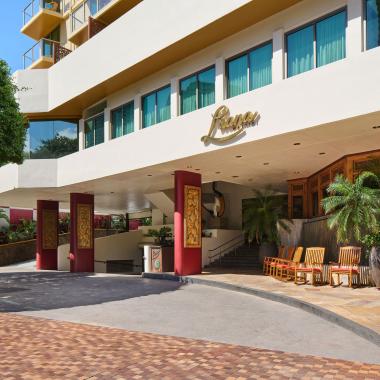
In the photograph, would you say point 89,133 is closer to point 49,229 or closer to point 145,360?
point 49,229

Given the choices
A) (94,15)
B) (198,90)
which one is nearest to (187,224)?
(198,90)

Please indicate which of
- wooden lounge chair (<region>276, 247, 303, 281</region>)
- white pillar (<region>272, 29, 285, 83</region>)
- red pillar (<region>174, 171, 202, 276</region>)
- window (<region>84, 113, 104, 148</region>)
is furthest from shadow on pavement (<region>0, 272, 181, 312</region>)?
window (<region>84, 113, 104, 148</region>)

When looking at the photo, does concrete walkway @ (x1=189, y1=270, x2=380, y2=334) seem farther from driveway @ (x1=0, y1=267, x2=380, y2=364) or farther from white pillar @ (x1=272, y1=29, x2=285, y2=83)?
white pillar @ (x1=272, y1=29, x2=285, y2=83)

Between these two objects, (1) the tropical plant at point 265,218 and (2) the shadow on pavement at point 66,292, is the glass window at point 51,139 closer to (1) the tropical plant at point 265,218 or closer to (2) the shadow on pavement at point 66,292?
(2) the shadow on pavement at point 66,292

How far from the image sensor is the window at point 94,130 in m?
22.1

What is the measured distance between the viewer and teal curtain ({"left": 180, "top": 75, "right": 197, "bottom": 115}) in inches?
663

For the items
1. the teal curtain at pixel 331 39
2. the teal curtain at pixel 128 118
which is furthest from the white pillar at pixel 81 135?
the teal curtain at pixel 331 39

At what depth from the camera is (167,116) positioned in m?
17.9

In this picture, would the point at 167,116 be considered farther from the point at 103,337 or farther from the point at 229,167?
the point at 103,337

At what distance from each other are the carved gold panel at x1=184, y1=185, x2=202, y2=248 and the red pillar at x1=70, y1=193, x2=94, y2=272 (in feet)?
29.4

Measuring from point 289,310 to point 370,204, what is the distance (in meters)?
4.10

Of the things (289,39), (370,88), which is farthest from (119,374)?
(289,39)

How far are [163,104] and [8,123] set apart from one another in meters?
5.77

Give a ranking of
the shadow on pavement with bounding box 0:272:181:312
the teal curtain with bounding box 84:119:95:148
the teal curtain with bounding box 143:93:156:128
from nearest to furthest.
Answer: the shadow on pavement with bounding box 0:272:181:312 → the teal curtain with bounding box 143:93:156:128 → the teal curtain with bounding box 84:119:95:148
